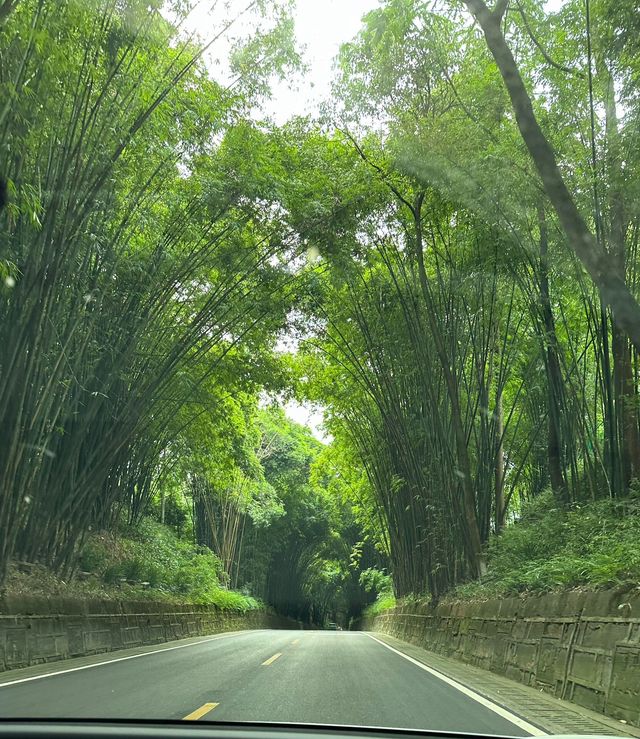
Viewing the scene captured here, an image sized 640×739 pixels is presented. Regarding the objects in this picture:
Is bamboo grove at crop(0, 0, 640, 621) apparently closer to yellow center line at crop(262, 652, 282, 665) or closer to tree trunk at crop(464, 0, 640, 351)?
tree trunk at crop(464, 0, 640, 351)

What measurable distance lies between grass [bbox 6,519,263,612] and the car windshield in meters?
0.09

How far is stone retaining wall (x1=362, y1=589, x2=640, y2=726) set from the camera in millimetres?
4398

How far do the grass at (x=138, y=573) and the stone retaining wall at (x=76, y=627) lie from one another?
0.71ft

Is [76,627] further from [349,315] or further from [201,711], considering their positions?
[349,315]

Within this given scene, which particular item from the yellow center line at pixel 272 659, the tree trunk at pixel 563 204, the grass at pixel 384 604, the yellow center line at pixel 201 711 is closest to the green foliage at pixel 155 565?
the yellow center line at pixel 272 659

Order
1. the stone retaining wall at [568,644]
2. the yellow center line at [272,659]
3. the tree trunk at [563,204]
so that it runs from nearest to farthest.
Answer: the stone retaining wall at [568,644] < the tree trunk at [563,204] < the yellow center line at [272,659]

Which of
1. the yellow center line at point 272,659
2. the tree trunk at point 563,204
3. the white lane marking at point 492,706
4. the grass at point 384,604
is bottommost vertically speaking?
the yellow center line at point 272,659

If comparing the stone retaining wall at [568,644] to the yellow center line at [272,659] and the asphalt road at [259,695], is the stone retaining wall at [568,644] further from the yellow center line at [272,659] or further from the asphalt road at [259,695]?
the yellow center line at [272,659]

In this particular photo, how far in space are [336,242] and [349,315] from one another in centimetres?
214

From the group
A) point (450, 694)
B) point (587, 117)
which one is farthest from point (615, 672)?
point (587, 117)

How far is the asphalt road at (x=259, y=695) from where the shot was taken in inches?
156

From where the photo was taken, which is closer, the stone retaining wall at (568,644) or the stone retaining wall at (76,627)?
the stone retaining wall at (568,644)

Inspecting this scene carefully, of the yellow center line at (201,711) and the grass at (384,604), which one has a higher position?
the grass at (384,604)

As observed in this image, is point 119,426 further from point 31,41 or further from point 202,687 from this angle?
point 31,41
